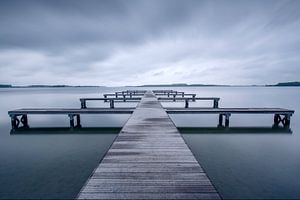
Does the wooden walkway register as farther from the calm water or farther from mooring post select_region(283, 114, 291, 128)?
mooring post select_region(283, 114, 291, 128)

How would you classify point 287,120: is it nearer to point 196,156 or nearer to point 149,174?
point 196,156

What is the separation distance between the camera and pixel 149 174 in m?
3.00

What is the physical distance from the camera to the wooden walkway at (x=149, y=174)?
2.47 metres

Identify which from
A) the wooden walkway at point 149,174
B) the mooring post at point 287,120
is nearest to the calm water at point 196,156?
the mooring post at point 287,120

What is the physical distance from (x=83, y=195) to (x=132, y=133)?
10.1 feet

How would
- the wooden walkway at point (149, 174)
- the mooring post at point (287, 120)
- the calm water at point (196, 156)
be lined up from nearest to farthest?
1. the wooden walkway at point (149, 174)
2. the calm water at point (196, 156)
3. the mooring post at point (287, 120)

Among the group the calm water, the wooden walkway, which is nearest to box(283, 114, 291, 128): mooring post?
the calm water

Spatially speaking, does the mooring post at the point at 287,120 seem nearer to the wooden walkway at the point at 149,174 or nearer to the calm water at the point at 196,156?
the calm water at the point at 196,156

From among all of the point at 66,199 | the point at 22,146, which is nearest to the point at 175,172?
the point at 66,199

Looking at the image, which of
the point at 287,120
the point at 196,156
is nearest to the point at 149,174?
the point at 196,156

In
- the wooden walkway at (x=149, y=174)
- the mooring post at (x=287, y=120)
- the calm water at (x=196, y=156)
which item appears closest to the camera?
the wooden walkway at (x=149, y=174)

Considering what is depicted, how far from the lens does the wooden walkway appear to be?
2473 millimetres

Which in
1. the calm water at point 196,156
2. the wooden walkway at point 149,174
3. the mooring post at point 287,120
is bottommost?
the calm water at point 196,156

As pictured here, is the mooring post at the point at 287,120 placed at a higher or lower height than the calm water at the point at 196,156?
higher
